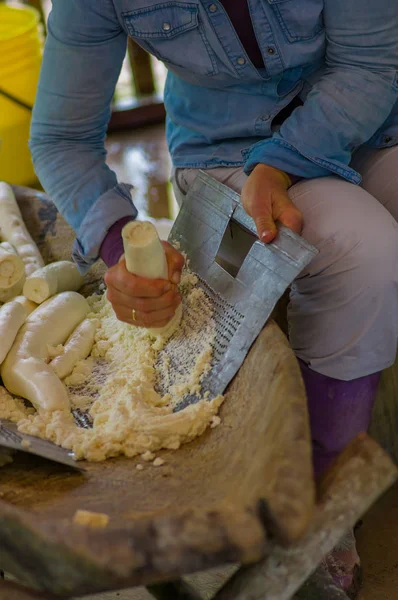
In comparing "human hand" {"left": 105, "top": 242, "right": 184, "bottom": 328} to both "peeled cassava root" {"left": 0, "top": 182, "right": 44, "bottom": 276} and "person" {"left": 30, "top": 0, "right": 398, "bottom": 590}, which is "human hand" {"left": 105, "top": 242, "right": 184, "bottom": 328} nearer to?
"person" {"left": 30, "top": 0, "right": 398, "bottom": 590}

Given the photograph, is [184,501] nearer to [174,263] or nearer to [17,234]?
[174,263]

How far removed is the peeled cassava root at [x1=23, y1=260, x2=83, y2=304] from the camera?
4.93ft

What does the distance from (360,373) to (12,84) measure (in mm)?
2210

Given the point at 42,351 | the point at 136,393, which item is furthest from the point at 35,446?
the point at 42,351

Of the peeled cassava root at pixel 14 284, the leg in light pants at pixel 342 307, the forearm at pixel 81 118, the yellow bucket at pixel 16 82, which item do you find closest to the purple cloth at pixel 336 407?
the leg in light pants at pixel 342 307

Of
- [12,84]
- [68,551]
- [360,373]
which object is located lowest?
[12,84]

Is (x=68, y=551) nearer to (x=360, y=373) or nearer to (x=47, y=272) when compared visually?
(x=360, y=373)

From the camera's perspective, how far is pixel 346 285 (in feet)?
3.76

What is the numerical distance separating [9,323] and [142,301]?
30 cm

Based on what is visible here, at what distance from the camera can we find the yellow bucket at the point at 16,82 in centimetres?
287

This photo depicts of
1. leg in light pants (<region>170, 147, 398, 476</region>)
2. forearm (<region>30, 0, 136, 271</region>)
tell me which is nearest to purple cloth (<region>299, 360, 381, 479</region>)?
leg in light pants (<region>170, 147, 398, 476</region>)

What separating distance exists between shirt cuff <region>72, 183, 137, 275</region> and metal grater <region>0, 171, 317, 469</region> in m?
0.10

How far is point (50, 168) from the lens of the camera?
1452mm

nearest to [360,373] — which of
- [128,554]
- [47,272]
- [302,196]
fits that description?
[302,196]
